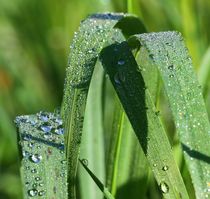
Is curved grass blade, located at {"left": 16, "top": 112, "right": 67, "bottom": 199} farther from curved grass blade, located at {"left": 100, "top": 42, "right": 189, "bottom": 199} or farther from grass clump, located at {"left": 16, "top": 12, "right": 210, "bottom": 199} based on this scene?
curved grass blade, located at {"left": 100, "top": 42, "right": 189, "bottom": 199}

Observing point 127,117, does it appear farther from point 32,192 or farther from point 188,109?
point 32,192

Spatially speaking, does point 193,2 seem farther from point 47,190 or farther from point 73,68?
point 47,190

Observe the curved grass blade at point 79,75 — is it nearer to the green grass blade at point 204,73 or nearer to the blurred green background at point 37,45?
the green grass blade at point 204,73

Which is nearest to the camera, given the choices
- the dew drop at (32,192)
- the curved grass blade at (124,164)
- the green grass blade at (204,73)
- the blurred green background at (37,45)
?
the dew drop at (32,192)

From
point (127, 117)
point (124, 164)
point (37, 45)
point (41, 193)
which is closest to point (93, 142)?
point (124, 164)

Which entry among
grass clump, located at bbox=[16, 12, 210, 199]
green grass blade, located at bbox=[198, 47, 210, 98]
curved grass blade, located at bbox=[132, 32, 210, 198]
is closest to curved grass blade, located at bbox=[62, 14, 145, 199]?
grass clump, located at bbox=[16, 12, 210, 199]

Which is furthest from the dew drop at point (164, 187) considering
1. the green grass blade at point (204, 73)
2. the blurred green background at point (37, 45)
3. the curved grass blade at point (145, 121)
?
the blurred green background at point (37, 45)

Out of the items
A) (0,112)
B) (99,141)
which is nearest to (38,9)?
(0,112)
